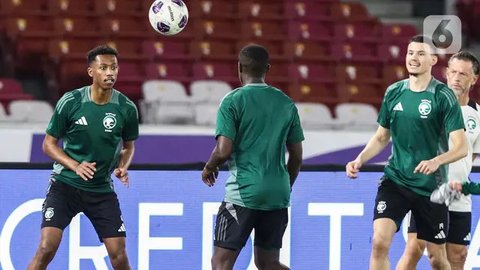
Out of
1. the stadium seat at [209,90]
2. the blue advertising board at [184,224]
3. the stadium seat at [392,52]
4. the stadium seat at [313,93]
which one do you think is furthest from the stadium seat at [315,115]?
the blue advertising board at [184,224]

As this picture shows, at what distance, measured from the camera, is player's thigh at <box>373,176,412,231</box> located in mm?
8172

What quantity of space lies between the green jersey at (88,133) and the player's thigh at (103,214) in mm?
59

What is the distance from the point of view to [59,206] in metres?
8.23

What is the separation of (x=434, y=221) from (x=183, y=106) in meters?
5.80

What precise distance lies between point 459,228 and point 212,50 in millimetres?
7464

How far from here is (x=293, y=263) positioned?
9508 mm

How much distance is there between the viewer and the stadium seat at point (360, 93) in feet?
50.4

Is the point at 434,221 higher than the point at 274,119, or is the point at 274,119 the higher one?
the point at 274,119

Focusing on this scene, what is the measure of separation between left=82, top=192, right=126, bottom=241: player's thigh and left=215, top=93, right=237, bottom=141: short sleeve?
1.22 m

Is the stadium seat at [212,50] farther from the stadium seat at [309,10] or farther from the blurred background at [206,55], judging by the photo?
the stadium seat at [309,10]

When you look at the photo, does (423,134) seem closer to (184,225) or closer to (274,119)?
(274,119)

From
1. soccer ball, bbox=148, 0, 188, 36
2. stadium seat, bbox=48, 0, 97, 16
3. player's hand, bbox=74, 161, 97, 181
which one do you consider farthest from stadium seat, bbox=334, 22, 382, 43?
player's hand, bbox=74, 161, 97, 181

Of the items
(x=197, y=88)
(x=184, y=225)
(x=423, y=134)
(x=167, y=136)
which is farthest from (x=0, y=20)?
(x=423, y=134)

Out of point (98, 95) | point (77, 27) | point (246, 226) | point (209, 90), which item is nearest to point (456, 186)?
point (246, 226)
